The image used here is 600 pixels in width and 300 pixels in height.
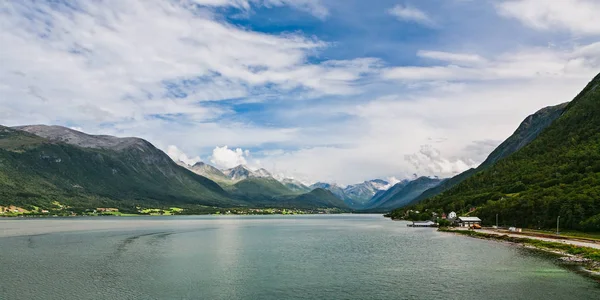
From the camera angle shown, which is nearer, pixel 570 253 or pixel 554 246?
pixel 570 253

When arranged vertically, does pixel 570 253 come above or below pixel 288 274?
above

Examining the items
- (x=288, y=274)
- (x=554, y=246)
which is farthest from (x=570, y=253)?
(x=288, y=274)

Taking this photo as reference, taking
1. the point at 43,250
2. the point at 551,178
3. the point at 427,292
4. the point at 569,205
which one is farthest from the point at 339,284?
the point at 551,178

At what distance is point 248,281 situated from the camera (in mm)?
71688

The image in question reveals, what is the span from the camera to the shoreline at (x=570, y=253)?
7632cm

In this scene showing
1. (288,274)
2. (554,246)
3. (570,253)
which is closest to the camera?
(288,274)

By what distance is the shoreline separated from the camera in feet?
250

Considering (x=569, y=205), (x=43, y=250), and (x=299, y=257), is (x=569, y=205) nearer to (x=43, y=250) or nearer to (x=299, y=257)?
(x=299, y=257)

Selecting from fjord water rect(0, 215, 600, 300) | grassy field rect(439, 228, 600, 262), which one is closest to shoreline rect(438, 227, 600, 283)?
grassy field rect(439, 228, 600, 262)

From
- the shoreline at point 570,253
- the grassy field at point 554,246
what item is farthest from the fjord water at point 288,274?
the grassy field at point 554,246

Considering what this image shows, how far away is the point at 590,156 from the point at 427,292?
171466 millimetres

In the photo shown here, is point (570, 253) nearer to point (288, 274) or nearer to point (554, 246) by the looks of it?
point (554, 246)

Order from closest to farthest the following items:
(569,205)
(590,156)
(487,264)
Result: 1. (487,264)
2. (569,205)
3. (590,156)

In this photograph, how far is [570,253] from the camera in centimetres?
9506
